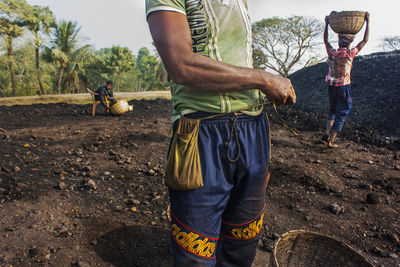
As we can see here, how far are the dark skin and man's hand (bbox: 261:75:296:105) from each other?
0.07 meters

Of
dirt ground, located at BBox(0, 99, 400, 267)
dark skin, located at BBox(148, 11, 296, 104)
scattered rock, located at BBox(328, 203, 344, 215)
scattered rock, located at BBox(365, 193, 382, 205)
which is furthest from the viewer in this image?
scattered rock, located at BBox(365, 193, 382, 205)

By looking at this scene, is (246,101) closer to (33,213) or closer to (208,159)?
(208,159)

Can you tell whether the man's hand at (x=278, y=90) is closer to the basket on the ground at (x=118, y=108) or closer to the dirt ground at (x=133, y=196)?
the dirt ground at (x=133, y=196)

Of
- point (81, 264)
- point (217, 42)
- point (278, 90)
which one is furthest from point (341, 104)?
point (81, 264)

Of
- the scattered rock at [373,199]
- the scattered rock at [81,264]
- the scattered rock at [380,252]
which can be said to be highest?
the scattered rock at [373,199]

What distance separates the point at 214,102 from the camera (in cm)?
111

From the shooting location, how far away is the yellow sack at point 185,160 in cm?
108

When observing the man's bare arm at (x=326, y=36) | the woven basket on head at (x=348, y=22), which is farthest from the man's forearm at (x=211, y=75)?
the woven basket on head at (x=348, y=22)

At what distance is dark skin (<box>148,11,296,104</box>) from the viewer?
0.96 m

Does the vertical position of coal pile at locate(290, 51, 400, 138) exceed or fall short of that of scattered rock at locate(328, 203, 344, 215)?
it exceeds it

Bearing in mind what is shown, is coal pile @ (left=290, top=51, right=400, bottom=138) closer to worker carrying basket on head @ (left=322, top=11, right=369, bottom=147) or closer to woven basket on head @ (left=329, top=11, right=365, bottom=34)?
worker carrying basket on head @ (left=322, top=11, right=369, bottom=147)

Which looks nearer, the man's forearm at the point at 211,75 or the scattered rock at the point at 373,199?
the man's forearm at the point at 211,75

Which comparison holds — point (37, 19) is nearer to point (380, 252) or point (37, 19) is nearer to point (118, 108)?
point (118, 108)

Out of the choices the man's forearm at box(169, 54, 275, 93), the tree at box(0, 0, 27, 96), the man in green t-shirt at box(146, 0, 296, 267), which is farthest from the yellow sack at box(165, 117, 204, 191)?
the tree at box(0, 0, 27, 96)
